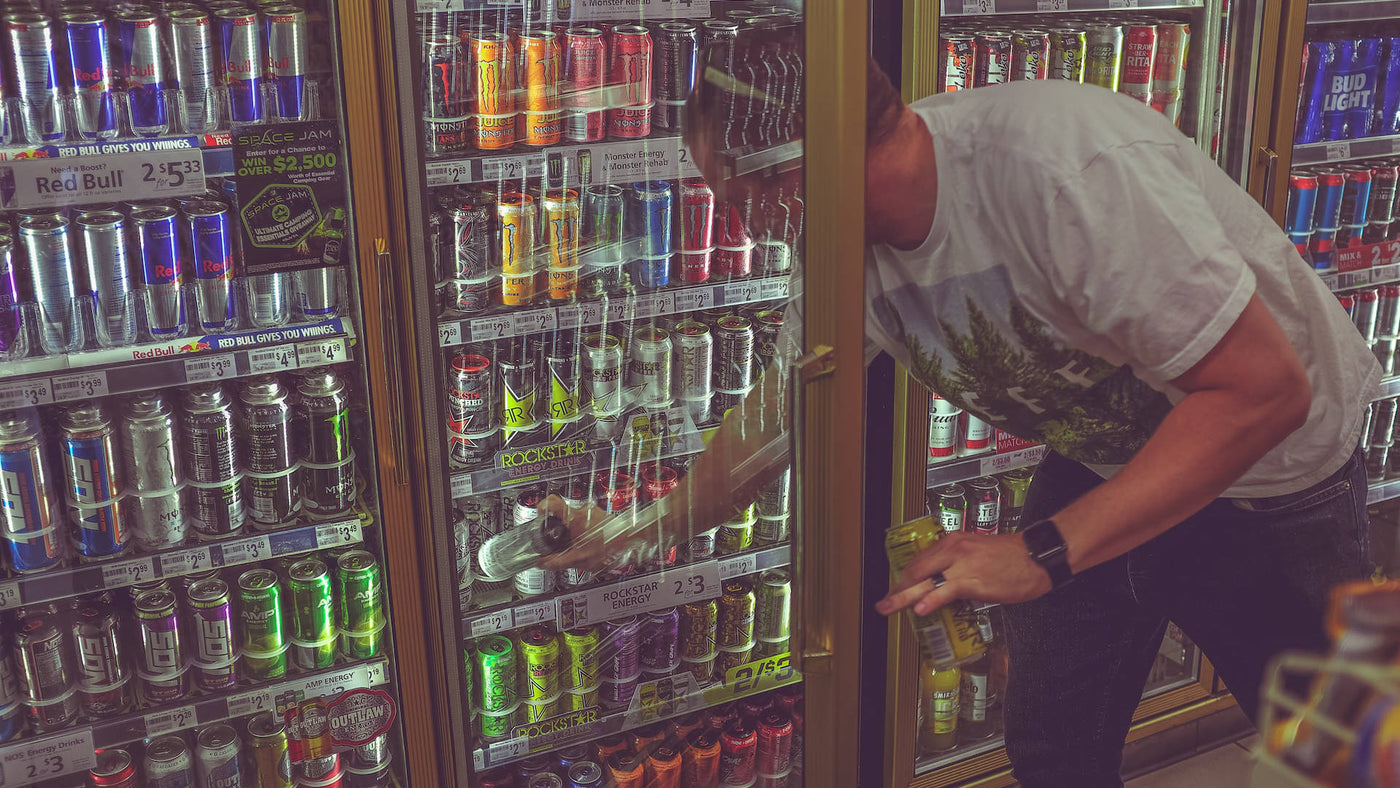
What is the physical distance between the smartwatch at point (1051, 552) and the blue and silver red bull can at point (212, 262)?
1229mm

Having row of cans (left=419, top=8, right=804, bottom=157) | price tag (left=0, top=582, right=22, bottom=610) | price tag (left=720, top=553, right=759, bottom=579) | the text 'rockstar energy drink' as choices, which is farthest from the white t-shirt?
price tag (left=0, top=582, right=22, bottom=610)

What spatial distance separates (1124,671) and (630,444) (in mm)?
906

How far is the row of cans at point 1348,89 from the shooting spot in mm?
2333

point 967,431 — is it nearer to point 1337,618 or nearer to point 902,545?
point 902,545

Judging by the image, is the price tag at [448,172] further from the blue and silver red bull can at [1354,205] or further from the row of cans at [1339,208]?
the blue and silver red bull can at [1354,205]

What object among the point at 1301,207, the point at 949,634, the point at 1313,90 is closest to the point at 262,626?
the point at 949,634

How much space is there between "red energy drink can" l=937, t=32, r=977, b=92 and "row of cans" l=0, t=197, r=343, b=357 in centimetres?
107

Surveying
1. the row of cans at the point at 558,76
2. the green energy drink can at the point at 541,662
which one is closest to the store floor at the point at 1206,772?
the green energy drink can at the point at 541,662

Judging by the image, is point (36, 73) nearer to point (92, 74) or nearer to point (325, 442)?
point (92, 74)

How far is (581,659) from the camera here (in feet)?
6.61

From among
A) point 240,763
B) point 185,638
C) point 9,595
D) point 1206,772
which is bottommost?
point 1206,772

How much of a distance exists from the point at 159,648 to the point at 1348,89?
2.57 m

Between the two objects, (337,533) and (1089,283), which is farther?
(337,533)

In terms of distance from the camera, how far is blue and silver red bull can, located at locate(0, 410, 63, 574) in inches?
62.9
